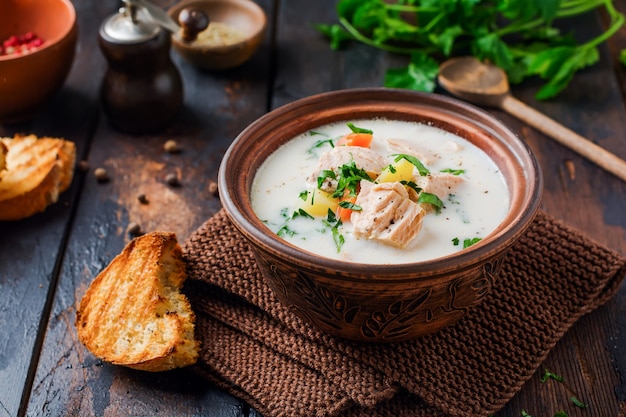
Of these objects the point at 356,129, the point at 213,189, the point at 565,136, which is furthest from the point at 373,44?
the point at 356,129

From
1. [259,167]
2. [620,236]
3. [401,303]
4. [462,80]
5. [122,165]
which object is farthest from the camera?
[462,80]

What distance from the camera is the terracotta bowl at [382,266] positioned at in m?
1.79

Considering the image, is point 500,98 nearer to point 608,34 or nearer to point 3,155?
point 608,34

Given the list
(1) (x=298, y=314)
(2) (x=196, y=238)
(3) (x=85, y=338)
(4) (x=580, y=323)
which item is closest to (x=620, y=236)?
(4) (x=580, y=323)

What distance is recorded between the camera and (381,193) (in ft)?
6.48

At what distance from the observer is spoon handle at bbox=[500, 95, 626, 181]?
2799mm

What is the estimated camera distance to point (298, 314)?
2.09 metres

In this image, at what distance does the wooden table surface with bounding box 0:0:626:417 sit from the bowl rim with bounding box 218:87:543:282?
0.50 metres

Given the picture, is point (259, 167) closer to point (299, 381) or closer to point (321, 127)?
point (321, 127)

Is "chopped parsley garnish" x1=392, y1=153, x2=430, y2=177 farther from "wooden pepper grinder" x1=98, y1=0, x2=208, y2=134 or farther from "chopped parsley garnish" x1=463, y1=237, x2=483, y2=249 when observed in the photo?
"wooden pepper grinder" x1=98, y1=0, x2=208, y2=134

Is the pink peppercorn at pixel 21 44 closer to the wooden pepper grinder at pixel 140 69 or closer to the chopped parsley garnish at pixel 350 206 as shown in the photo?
the wooden pepper grinder at pixel 140 69

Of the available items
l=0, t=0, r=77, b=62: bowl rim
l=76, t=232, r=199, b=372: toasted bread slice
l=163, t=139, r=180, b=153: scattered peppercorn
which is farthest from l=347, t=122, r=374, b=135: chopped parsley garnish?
l=0, t=0, r=77, b=62: bowl rim

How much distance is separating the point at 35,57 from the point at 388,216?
5.70 ft

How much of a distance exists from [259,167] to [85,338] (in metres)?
0.70
